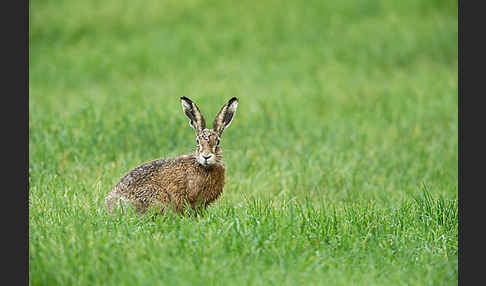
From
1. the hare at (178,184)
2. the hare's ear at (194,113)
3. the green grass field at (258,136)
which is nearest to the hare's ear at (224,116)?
the hare at (178,184)

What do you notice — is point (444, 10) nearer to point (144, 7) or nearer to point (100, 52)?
point (144, 7)

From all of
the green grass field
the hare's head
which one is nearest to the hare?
the hare's head

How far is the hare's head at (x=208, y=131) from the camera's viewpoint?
6.21 metres

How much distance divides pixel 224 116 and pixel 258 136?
4.61 meters

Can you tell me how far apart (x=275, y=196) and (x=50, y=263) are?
3.45 m

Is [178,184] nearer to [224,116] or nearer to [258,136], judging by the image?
[224,116]

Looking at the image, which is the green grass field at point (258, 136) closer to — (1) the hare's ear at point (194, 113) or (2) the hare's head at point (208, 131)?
(2) the hare's head at point (208, 131)

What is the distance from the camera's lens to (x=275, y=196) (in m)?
8.09

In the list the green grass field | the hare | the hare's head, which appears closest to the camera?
the green grass field

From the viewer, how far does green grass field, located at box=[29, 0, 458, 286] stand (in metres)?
5.56

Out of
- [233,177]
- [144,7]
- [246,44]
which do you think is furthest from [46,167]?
[144,7]

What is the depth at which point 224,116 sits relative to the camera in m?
6.33

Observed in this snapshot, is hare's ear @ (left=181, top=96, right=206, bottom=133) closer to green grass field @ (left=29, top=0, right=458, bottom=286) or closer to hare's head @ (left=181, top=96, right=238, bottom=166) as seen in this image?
hare's head @ (left=181, top=96, right=238, bottom=166)

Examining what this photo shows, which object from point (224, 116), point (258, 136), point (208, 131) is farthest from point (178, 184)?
point (258, 136)
